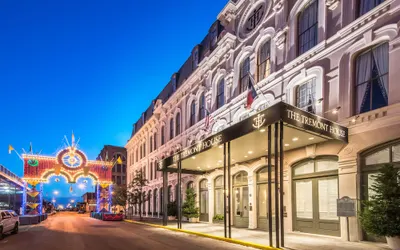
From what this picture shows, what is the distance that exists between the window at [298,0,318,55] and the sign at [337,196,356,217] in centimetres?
793

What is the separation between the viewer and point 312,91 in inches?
684

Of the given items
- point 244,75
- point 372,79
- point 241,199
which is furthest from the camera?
point 244,75

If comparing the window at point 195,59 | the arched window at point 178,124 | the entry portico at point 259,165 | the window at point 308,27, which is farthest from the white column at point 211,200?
the window at point 308,27

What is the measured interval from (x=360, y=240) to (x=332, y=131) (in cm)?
429

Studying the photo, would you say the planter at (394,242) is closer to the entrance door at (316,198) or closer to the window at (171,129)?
the entrance door at (316,198)

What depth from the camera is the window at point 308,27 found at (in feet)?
58.5

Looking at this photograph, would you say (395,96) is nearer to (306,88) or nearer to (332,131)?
(332,131)

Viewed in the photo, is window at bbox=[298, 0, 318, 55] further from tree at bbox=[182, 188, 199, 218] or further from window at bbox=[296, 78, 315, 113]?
tree at bbox=[182, 188, 199, 218]

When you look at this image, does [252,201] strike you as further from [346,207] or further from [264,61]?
[264,61]

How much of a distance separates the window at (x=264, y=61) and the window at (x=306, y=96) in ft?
10.8

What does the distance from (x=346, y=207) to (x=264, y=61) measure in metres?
10.8

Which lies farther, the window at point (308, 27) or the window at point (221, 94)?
the window at point (221, 94)

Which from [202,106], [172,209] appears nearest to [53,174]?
[172,209]

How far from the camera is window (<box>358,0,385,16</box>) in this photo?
14458mm
